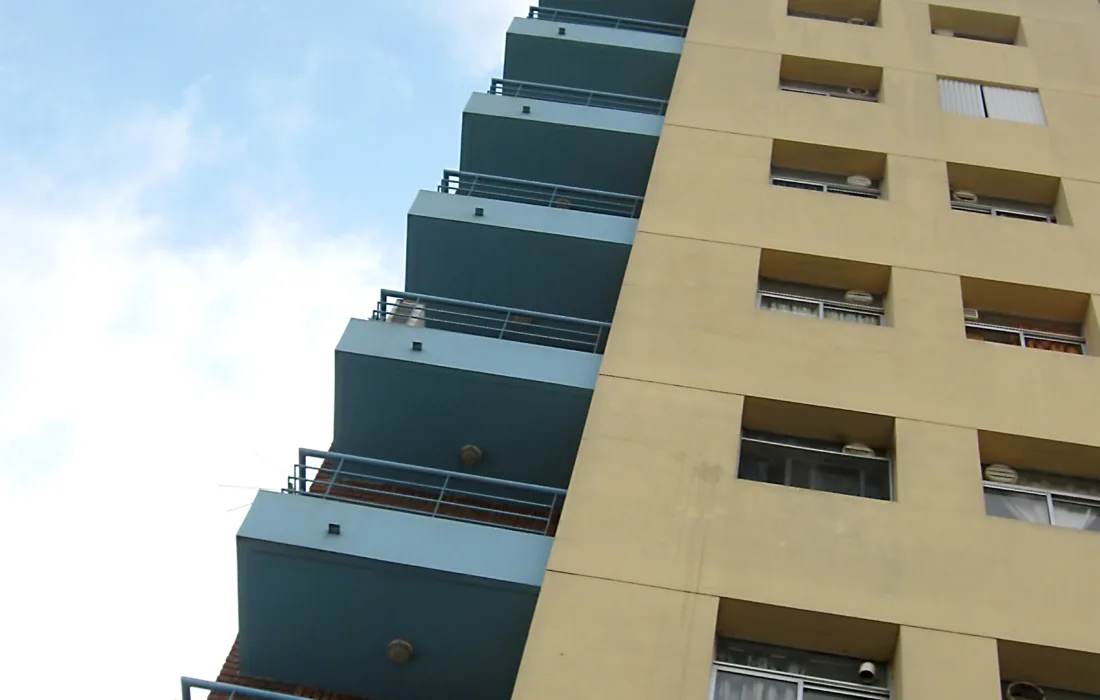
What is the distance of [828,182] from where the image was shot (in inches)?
622

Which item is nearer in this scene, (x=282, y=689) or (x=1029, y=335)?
(x=282, y=689)

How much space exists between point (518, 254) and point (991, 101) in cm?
764

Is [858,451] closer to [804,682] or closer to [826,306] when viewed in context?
[826,306]

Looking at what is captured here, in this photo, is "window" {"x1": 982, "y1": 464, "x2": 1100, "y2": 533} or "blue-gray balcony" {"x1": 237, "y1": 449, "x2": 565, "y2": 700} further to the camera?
"window" {"x1": 982, "y1": 464, "x2": 1100, "y2": 533}

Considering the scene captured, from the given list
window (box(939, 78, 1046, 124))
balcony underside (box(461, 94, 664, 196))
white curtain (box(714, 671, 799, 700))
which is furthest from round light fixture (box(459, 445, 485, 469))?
→ window (box(939, 78, 1046, 124))

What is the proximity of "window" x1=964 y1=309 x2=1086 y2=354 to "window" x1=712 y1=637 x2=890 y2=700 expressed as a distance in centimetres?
515

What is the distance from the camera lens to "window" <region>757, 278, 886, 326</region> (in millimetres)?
13508

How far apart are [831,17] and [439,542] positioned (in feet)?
44.3

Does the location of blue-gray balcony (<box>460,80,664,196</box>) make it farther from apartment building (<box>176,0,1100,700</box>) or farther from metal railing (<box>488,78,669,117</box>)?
metal railing (<box>488,78,669,117</box>)

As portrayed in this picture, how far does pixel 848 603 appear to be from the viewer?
9680mm

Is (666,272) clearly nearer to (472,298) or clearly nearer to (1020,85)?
(472,298)

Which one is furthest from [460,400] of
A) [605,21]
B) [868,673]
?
[605,21]

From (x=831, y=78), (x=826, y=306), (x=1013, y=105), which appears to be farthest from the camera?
(x=831, y=78)

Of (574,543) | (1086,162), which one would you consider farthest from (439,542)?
(1086,162)
